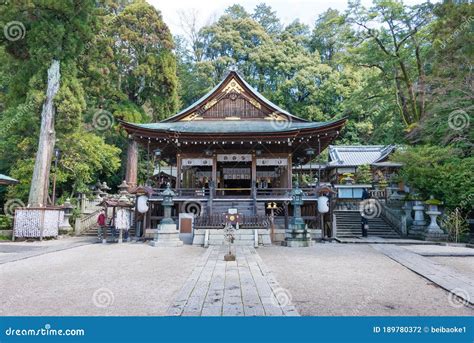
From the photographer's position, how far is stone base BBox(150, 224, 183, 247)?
13.7m

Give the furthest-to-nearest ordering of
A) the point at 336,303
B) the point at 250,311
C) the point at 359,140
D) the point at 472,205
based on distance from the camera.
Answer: the point at 359,140 → the point at 472,205 → the point at 336,303 → the point at 250,311

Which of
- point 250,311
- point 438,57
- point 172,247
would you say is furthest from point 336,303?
point 438,57

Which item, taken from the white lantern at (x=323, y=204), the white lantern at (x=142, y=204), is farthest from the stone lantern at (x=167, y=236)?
the white lantern at (x=323, y=204)

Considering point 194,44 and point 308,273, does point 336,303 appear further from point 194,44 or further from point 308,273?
point 194,44

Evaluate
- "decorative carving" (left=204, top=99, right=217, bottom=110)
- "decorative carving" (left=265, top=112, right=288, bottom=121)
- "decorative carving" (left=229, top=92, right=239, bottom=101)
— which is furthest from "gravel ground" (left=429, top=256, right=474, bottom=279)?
"decorative carving" (left=204, top=99, right=217, bottom=110)

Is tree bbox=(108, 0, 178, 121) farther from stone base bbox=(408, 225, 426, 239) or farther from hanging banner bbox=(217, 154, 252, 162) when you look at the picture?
stone base bbox=(408, 225, 426, 239)

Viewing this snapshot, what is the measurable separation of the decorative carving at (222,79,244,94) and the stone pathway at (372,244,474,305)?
14907 millimetres

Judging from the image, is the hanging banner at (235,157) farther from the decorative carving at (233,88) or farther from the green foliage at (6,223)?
the green foliage at (6,223)

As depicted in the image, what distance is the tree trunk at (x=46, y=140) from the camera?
18.8 meters

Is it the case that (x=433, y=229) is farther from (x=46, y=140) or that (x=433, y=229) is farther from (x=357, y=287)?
(x=46, y=140)

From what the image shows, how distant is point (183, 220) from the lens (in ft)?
50.6

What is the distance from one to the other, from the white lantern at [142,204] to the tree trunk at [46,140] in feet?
23.6

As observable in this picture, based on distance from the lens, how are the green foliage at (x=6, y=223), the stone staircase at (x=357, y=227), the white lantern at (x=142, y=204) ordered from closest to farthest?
the white lantern at (x=142, y=204), the green foliage at (x=6, y=223), the stone staircase at (x=357, y=227)

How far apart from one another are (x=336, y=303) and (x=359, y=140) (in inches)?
1580
